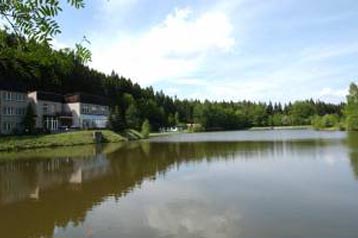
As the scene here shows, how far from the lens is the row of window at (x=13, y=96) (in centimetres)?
6331

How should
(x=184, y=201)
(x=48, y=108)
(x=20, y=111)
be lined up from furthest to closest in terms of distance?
(x=48, y=108)
(x=20, y=111)
(x=184, y=201)

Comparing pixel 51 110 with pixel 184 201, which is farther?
pixel 51 110

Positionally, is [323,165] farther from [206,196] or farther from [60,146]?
[60,146]

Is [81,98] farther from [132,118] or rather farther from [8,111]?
Answer: [132,118]

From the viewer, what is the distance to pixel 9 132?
6241cm

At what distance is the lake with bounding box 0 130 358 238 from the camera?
13.6 meters

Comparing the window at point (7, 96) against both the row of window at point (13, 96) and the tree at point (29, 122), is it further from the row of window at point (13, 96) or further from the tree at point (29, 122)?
the tree at point (29, 122)

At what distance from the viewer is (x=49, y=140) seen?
57438mm

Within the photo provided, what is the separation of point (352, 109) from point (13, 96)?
Answer: 256ft

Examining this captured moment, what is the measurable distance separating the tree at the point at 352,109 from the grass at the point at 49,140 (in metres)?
62.7

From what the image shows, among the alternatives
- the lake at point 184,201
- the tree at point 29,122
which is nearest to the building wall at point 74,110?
the tree at point 29,122

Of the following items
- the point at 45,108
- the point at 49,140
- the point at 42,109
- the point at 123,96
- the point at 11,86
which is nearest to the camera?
the point at 49,140

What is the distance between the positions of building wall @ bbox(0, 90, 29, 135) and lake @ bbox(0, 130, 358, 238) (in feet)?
111

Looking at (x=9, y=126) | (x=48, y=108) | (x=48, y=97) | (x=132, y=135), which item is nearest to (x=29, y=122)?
(x=9, y=126)
